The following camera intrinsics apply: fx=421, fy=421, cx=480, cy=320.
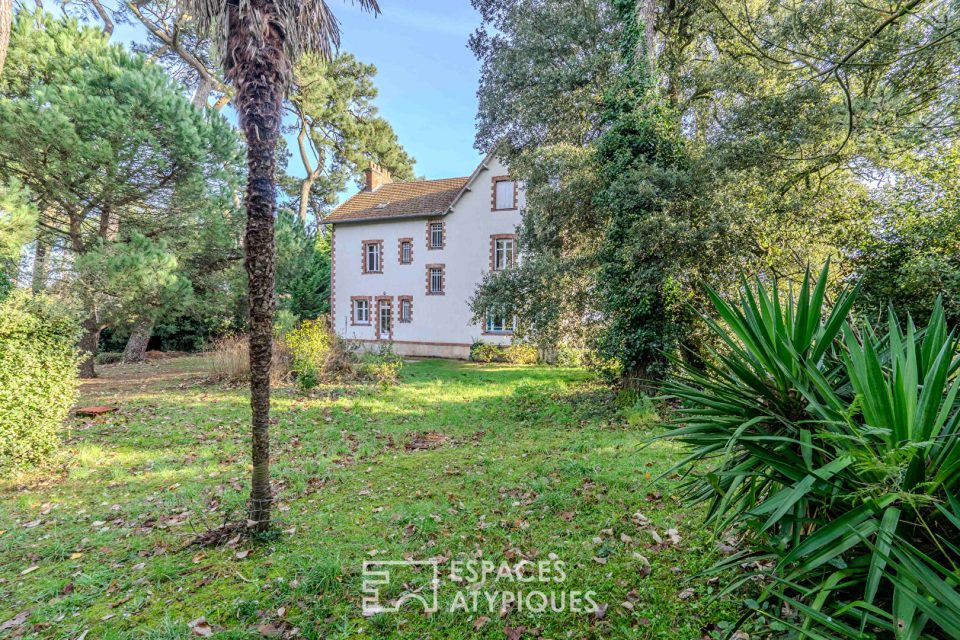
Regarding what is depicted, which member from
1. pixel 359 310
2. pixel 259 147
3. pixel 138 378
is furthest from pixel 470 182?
pixel 259 147

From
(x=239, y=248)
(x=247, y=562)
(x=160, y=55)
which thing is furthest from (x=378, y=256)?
(x=247, y=562)

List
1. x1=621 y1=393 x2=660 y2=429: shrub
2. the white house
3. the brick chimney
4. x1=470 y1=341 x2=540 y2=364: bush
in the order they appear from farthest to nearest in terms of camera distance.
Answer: the brick chimney → the white house → x1=470 y1=341 x2=540 y2=364: bush → x1=621 y1=393 x2=660 y2=429: shrub

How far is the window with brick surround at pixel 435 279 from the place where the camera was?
22.2 metres

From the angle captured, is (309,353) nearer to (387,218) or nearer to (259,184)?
(259,184)

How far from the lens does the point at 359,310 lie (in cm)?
2456

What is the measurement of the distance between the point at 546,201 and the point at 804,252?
543 centimetres

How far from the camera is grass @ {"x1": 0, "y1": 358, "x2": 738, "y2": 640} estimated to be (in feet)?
9.87

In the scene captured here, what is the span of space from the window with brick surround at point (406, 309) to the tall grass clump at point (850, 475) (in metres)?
21.0

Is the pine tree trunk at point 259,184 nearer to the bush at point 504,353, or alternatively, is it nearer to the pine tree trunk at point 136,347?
the bush at point 504,353

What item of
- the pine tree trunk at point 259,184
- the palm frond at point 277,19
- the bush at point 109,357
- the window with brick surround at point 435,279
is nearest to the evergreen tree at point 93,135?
the bush at point 109,357

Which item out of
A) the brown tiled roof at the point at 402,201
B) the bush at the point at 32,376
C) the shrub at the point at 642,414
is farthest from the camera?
the brown tiled roof at the point at 402,201

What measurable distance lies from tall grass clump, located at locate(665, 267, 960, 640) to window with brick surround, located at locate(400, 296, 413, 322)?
68.8 feet

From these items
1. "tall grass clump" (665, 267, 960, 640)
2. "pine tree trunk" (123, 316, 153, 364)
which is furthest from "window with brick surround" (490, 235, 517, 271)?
"tall grass clump" (665, 267, 960, 640)

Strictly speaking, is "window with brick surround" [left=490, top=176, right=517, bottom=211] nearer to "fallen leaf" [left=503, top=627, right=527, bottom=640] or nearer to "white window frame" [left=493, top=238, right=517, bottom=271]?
"white window frame" [left=493, top=238, right=517, bottom=271]
